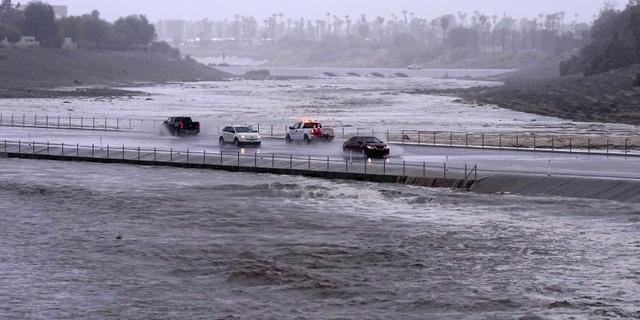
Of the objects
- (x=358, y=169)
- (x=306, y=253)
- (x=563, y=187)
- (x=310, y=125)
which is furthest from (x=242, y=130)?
(x=306, y=253)

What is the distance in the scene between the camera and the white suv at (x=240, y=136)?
71500 millimetres

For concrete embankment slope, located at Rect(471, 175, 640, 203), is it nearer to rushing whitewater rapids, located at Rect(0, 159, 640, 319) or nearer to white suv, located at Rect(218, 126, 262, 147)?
rushing whitewater rapids, located at Rect(0, 159, 640, 319)

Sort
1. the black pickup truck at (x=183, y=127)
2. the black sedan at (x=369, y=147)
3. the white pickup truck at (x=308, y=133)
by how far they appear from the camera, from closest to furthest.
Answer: the black sedan at (x=369, y=147) → the white pickup truck at (x=308, y=133) → the black pickup truck at (x=183, y=127)

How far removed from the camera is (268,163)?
60.0 metres

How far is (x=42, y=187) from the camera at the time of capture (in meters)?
54.7

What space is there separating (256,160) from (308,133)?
12712 mm

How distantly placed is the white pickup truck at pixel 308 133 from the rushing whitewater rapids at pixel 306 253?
723 inches

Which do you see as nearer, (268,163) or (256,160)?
(268,163)

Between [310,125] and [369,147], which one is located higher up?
[310,125]

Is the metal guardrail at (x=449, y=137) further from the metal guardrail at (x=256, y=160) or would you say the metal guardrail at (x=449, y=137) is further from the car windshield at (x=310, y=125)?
the metal guardrail at (x=256, y=160)

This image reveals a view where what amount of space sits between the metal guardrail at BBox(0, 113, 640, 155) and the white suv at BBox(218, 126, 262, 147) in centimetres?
903

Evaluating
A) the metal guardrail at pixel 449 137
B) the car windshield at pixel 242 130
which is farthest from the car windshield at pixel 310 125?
the metal guardrail at pixel 449 137

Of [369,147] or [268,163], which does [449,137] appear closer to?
[369,147]

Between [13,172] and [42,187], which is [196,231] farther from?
[13,172]
